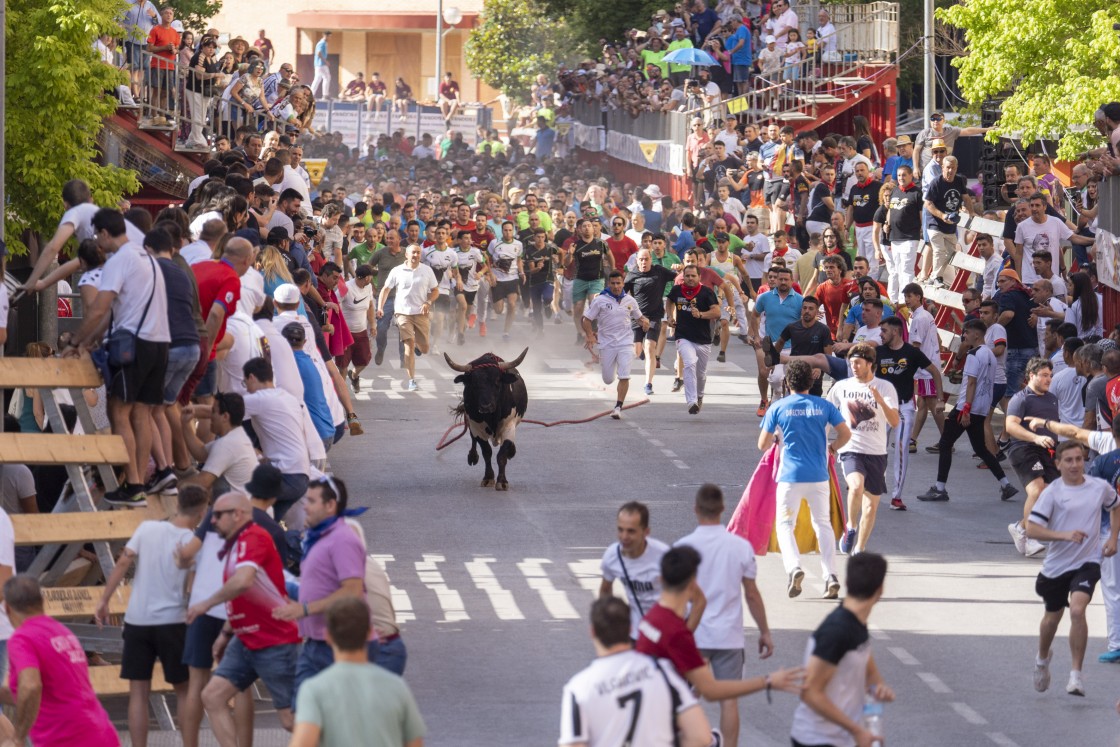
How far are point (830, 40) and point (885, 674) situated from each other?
30.3 metres

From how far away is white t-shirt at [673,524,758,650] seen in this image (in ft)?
33.6

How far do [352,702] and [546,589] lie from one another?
782cm

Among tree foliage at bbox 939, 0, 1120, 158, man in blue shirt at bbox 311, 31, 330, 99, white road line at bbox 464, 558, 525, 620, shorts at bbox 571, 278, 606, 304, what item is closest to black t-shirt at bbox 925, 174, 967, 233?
tree foliage at bbox 939, 0, 1120, 158

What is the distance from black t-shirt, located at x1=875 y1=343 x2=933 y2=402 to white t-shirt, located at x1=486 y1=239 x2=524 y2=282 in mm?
13543

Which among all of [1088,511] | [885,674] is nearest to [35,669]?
[885,674]

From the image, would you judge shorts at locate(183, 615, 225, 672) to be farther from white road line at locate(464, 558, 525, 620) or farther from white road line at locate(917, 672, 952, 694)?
white road line at locate(917, 672, 952, 694)

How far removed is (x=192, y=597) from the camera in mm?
10266

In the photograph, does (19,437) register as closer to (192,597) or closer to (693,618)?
(192,597)

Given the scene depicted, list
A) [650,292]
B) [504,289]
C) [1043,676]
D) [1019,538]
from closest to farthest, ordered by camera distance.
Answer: [1043,676], [1019,538], [650,292], [504,289]

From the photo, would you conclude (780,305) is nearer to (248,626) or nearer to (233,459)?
(233,459)

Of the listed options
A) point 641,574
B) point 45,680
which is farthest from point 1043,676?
point 45,680

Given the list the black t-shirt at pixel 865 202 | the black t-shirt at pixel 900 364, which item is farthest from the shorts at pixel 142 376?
the black t-shirt at pixel 865 202

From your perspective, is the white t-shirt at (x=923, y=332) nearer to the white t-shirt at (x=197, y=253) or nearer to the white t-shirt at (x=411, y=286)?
the white t-shirt at (x=411, y=286)

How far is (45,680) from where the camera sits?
9.27 meters
